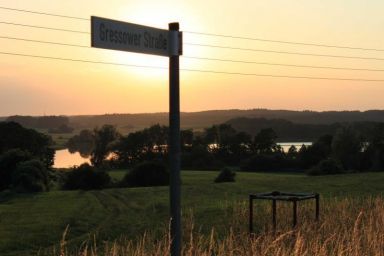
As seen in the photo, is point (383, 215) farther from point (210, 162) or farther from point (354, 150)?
point (210, 162)

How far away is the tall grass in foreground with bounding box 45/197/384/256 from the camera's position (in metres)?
7.41

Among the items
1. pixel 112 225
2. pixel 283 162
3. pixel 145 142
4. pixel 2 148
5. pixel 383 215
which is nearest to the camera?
pixel 383 215

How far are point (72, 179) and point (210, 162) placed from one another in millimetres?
39724

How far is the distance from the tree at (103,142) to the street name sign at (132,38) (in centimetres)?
11230

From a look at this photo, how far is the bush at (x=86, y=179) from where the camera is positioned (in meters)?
71.1

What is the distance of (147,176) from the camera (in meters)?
75.2

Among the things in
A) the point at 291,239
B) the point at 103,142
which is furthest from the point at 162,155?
the point at 291,239

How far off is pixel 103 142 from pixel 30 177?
70.5 meters

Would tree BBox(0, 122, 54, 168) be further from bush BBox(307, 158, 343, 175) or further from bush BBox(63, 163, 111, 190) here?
bush BBox(307, 158, 343, 175)

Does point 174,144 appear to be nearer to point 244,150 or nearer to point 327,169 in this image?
point 327,169

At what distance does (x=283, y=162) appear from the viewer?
10306cm

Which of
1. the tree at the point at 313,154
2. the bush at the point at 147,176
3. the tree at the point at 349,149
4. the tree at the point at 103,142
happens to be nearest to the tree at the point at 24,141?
the bush at the point at 147,176

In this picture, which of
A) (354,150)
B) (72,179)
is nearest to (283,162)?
(354,150)

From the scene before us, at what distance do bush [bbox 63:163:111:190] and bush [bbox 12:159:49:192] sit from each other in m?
7.78
